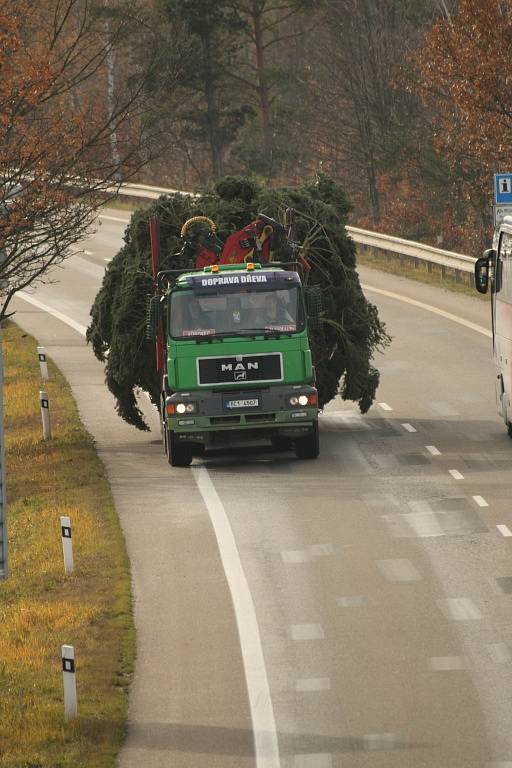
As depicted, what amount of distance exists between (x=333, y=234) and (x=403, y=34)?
38993 mm

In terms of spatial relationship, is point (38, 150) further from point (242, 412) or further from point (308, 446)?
point (308, 446)

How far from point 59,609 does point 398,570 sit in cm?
368

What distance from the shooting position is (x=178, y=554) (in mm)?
19047

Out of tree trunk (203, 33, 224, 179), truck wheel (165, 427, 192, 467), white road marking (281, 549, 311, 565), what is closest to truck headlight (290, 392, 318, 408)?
truck wheel (165, 427, 192, 467)

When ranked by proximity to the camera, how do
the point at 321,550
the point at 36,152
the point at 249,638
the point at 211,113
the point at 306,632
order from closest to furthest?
1. the point at 249,638
2. the point at 306,632
3. the point at 321,550
4. the point at 36,152
5. the point at 211,113

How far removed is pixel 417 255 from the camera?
45156mm

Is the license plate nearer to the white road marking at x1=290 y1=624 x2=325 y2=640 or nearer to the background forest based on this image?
the white road marking at x1=290 y1=624 x2=325 y2=640

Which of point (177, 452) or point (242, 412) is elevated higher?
point (242, 412)

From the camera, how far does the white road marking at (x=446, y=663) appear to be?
14391mm

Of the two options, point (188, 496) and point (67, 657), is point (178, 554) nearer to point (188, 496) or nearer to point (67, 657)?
A: point (188, 496)

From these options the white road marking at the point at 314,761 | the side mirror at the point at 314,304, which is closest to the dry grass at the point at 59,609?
the white road marking at the point at 314,761

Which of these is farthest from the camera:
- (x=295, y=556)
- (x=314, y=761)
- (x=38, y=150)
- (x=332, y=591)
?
(x=38, y=150)

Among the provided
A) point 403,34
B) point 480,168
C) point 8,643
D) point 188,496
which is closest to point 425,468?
point 188,496

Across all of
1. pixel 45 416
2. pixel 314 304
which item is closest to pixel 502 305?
pixel 314 304
